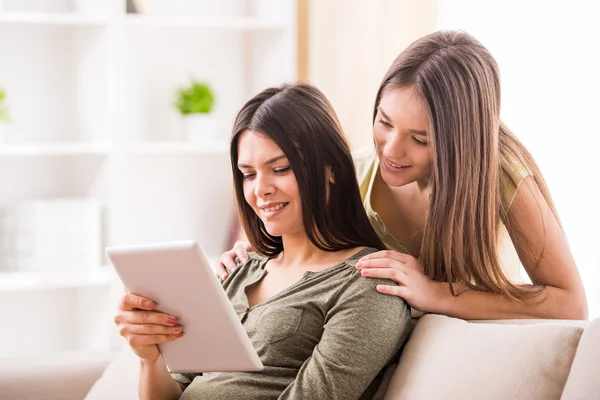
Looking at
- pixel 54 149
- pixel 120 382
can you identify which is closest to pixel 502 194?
pixel 120 382

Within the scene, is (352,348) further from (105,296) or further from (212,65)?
(212,65)

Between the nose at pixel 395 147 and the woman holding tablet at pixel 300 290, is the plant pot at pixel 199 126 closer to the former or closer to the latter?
the woman holding tablet at pixel 300 290

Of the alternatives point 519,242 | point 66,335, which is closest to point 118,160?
point 66,335

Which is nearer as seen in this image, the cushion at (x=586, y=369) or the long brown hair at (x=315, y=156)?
the cushion at (x=586, y=369)

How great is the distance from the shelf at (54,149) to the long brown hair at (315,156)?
1455 mm

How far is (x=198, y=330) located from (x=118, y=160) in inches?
66.6

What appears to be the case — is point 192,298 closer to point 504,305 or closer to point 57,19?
point 504,305

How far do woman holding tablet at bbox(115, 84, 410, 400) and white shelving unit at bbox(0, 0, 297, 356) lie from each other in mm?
1427

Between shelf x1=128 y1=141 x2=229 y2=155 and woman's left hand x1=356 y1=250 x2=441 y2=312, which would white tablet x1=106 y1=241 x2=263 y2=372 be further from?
shelf x1=128 y1=141 x2=229 y2=155

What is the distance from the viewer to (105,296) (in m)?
3.11

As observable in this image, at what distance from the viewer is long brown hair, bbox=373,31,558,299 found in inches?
62.8

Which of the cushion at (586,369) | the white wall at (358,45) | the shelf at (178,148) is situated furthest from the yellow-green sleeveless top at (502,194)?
the shelf at (178,148)

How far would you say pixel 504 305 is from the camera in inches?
63.9

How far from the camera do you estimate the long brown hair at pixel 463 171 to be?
→ 1595 mm
